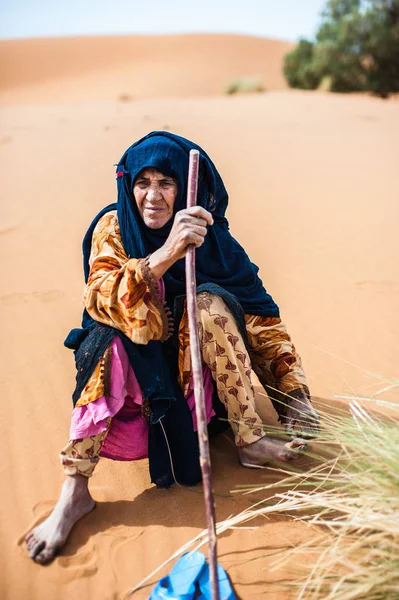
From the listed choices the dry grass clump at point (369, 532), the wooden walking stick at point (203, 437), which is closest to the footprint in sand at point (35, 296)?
the wooden walking stick at point (203, 437)

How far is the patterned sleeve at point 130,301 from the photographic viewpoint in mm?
2285

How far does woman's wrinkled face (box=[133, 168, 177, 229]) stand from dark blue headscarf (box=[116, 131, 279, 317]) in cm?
3

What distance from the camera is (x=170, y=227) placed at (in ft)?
8.84

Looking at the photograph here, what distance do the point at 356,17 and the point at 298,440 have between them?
20242mm

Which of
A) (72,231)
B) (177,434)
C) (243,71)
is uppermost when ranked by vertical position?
(243,71)

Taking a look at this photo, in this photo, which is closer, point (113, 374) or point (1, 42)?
point (113, 374)

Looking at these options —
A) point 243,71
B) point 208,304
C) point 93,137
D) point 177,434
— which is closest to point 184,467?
point 177,434

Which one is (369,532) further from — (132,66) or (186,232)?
(132,66)

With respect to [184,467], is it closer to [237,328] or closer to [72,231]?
[237,328]

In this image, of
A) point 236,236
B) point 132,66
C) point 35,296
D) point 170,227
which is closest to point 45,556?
point 170,227

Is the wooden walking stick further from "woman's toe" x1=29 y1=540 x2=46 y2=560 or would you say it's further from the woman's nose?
"woman's toe" x1=29 y1=540 x2=46 y2=560

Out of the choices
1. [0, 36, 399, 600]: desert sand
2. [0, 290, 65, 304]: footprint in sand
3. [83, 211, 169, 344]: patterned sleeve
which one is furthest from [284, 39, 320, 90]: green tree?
[83, 211, 169, 344]: patterned sleeve

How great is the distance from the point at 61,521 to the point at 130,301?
37.1 inches

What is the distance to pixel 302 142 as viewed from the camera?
8.64 m
